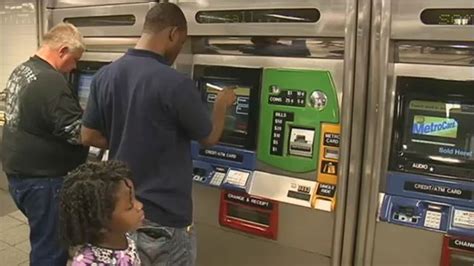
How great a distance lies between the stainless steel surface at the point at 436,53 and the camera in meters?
1.63

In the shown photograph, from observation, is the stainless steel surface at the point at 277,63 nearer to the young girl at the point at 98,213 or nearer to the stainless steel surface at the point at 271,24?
the stainless steel surface at the point at 271,24

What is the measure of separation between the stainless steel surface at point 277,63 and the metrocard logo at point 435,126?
29 centimetres

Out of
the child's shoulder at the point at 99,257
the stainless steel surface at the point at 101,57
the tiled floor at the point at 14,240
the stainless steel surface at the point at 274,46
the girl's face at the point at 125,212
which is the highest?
the stainless steel surface at the point at 274,46

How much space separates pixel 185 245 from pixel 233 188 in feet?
1.17

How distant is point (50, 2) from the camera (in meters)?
3.05

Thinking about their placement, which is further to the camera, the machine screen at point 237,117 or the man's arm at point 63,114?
the man's arm at point 63,114

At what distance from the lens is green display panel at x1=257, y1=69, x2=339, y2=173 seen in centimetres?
189

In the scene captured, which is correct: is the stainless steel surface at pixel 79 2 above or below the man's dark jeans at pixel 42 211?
above

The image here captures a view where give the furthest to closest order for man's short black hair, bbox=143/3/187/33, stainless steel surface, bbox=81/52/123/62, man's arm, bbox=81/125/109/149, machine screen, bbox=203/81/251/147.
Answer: stainless steel surface, bbox=81/52/123/62 → machine screen, bbox=203/81/251/147 → man's arm, bbox=81/125/109/149 → man's short black hair, bbox=143/3/187/33

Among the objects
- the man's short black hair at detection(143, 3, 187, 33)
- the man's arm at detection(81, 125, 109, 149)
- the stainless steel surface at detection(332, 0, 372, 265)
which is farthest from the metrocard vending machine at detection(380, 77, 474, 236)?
the man's arm at detection(81, 125, 109, 149)

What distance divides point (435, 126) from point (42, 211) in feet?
5.91

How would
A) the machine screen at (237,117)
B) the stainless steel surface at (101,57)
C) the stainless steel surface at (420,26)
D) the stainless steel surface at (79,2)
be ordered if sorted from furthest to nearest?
1. the stainless steel surface at (101,57)
2. the stainless steel surface at (79,2)
3. the machine screen at (237,117)
4. the stainless steel surface at (420,26)

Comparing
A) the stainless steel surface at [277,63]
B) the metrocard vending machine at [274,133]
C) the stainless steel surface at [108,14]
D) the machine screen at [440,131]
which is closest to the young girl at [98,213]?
the metrocard vending machine at [274,133]

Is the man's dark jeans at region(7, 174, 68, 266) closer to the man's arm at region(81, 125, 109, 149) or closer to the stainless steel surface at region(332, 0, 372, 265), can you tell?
the man's arm at region(81, 125, 109, 149)
